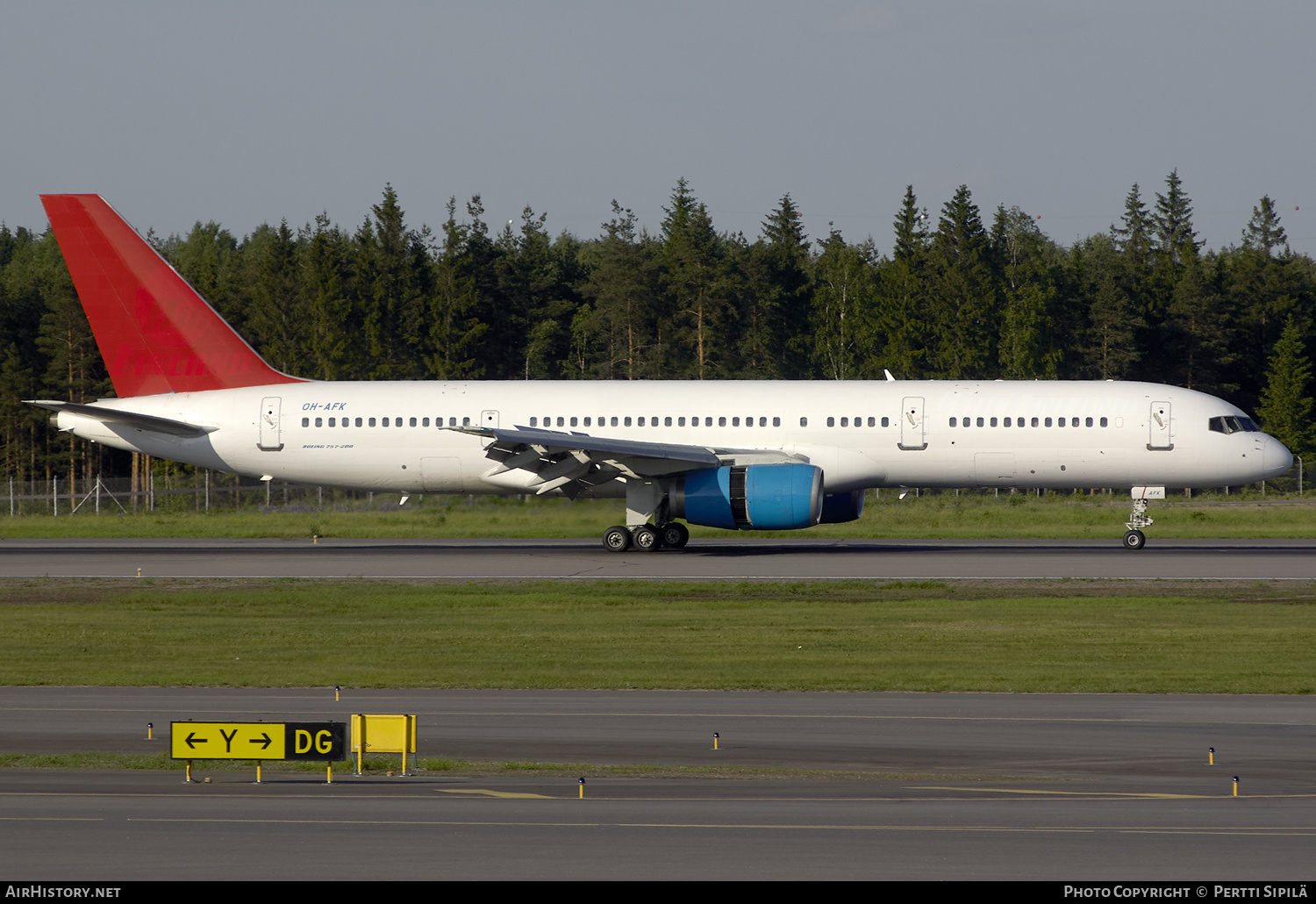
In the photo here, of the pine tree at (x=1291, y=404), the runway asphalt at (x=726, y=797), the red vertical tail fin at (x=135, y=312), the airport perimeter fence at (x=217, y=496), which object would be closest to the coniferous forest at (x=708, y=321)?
the pine tree at (x=1291, y=404)

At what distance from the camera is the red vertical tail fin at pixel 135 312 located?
3531 centimetres

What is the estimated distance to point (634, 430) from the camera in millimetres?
33688

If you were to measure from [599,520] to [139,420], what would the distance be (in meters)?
11.8

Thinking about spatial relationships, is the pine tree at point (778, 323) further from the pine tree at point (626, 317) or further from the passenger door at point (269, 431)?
the passenger door at point (269, 431)

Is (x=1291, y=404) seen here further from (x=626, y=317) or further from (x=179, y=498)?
(x=179, y=498)

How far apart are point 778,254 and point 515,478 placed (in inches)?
2634

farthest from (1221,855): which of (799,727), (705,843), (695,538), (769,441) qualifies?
(695,538)

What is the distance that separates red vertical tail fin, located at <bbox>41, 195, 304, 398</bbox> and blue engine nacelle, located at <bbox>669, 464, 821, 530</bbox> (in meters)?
13.0

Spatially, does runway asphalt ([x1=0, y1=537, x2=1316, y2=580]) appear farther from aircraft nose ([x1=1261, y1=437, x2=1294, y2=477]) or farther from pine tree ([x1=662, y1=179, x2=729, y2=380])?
pine tree ([x1=662, y1=179, x2=729, y2=380])

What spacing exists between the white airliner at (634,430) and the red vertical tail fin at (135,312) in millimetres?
46

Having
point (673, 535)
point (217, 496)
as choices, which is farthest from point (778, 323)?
point (673, 535)

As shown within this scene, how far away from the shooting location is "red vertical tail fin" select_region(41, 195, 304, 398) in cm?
3531

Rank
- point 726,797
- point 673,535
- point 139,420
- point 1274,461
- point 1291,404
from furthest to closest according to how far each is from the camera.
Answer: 1. point 1291,404
2. point 139,420
3. point 673,535
4. point 1274,461
5. point 726,797

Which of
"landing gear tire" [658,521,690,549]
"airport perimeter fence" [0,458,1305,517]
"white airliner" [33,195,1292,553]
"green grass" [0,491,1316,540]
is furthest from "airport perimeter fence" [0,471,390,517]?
"landing gear tire" [658,521,690,549]
